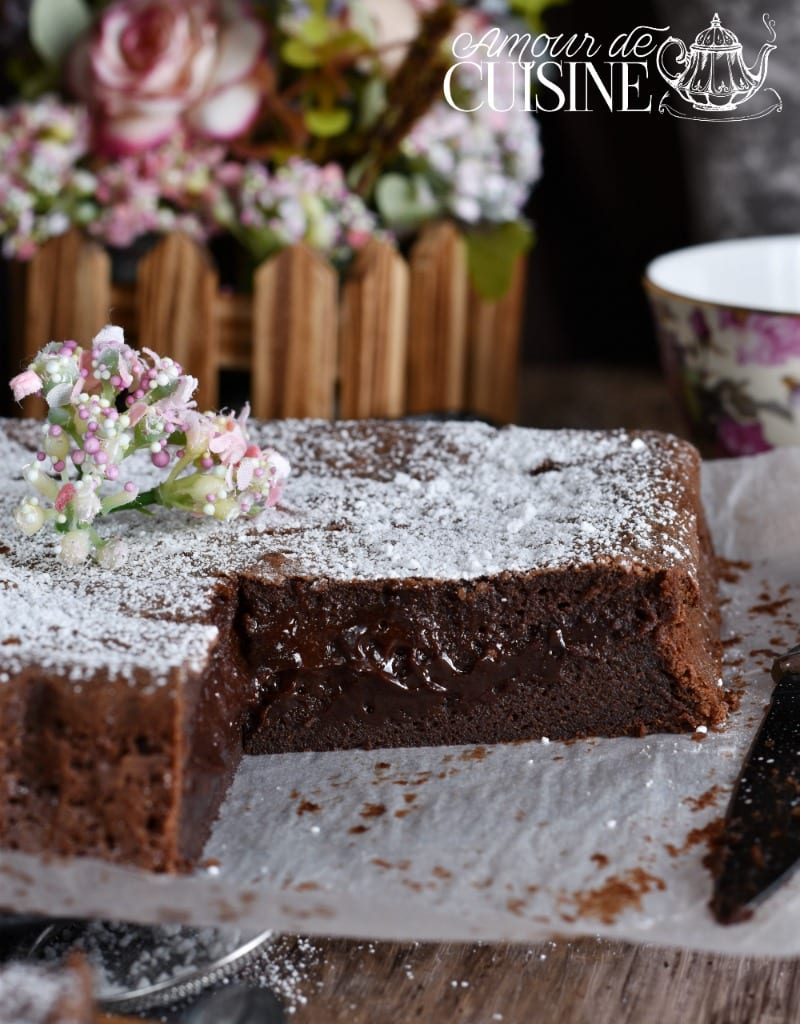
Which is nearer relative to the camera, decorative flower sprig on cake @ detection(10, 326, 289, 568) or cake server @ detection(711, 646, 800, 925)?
cake server @ detection(711, 646, 800, 925)

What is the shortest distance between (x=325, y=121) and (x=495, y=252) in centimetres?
46

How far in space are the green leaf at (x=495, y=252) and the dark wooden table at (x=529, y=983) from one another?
167 cm

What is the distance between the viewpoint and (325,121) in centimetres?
255

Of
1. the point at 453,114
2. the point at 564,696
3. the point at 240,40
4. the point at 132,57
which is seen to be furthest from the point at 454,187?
the point at 564,696

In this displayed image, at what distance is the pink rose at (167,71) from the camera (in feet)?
7.93

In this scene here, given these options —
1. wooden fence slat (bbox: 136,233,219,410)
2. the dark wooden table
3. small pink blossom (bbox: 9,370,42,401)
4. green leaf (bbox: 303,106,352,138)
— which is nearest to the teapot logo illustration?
green leaf (bbox: 303,106,352,138)

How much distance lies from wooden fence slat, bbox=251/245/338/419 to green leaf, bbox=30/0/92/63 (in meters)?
0.59

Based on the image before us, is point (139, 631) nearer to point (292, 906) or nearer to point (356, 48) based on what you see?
point (292, 906)

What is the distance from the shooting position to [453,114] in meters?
2.64

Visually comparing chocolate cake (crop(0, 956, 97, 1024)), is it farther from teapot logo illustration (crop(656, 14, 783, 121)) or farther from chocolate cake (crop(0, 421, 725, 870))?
teapot logo illustration (crop(656, 14, 783, 121))

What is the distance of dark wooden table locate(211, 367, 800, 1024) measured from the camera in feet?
4.23

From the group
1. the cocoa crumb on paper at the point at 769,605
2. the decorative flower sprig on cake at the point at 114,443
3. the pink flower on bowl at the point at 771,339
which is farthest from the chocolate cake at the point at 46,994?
the pink flower on bowl at the point at 771,339

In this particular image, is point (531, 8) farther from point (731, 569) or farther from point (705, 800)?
point (705, 800)

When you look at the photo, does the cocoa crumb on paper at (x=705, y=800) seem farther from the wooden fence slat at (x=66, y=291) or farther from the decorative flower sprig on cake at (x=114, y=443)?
the wooden fence slat at (x=66, y=291)
